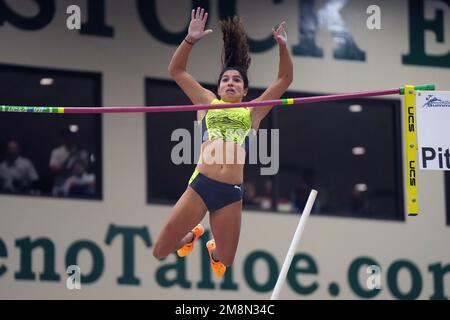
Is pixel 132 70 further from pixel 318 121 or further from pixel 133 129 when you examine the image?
pixel 318 121

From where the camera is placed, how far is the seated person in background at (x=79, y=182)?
1836 cm

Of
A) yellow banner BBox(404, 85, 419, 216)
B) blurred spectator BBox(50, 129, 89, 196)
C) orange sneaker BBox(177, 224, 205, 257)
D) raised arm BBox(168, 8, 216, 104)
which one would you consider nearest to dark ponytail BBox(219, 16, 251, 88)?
raised arm BBox(168, 8, 216, 104)

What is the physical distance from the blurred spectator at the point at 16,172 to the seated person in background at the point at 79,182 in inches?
18.9

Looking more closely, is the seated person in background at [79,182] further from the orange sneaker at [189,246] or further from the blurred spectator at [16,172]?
the orange sneaker at [189,246]

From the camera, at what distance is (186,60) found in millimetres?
12773

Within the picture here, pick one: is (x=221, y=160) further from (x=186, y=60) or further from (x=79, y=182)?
(x=79, y=182)

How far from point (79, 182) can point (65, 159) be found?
385 mm

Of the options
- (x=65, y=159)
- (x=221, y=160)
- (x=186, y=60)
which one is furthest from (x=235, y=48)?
(x=65, y=159)

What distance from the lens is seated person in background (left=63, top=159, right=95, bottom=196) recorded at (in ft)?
60.2

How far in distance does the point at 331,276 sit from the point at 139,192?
11.0 ft

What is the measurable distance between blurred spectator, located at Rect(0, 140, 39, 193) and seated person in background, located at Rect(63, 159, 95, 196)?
18.9 inches

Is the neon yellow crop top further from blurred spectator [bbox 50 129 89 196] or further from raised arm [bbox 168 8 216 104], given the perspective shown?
blurred spectator [bbox 50 129 89 196]

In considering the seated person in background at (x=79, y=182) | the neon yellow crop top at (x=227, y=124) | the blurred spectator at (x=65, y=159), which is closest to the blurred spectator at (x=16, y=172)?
the blurred spectator at (x=65, y=159)
